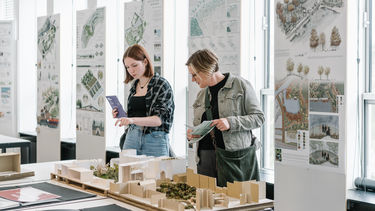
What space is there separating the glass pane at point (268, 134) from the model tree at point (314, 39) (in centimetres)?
133

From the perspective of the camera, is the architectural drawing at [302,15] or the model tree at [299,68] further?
the model tree at [299,68]

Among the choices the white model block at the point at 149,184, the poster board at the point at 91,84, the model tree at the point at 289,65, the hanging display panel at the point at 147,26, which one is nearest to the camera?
the white model block at the point at 149,184

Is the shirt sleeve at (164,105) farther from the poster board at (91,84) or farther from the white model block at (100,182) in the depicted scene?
the poster board at (91,84)

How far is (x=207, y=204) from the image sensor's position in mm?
2496

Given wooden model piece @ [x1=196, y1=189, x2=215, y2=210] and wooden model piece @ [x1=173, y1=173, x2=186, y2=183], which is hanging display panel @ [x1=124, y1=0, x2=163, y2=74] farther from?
wooden model piece @ [x1=196, y1=189, x2=215, y2=210]

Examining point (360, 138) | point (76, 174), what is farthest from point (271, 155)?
point (76, 174)

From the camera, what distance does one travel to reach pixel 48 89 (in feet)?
26.7

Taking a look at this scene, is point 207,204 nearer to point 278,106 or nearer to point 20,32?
point 278,106

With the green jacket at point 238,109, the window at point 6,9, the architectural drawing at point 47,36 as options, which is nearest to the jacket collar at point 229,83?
the green jacket at point 238,109

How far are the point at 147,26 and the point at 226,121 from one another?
9.84ft

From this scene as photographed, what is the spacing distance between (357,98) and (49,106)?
528cm

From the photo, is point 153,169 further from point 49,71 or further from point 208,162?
point 49,71

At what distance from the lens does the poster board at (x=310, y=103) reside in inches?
152

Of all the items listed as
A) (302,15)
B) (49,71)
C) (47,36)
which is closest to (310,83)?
(302,15)
